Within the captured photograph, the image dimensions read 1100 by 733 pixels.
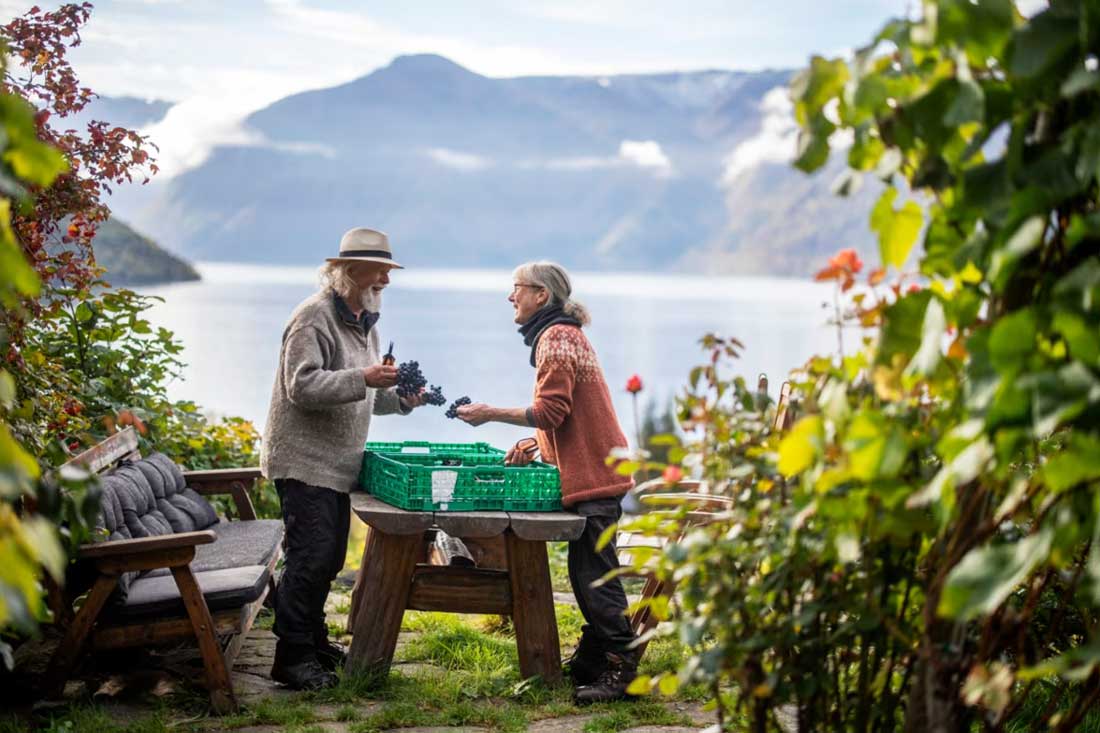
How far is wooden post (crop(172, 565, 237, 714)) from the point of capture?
4645mm

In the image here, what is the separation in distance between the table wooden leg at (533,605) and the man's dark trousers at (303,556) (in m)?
0.81

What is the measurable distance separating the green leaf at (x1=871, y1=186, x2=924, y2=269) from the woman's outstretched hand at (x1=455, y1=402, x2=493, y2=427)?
337 cm

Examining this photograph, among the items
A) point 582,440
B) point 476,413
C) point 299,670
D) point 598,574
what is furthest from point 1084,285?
point 299,670

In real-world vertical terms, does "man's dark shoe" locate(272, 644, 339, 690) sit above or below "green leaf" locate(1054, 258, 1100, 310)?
below

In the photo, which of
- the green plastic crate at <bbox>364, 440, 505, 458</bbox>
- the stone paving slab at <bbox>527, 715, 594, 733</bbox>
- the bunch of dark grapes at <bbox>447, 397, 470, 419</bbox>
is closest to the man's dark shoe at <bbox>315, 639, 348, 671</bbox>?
the green plastic crate at <bbox>364, 440, 505, 458</bbox>

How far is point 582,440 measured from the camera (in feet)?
16.5

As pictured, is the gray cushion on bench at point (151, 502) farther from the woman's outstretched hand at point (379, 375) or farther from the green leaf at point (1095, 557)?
the green leaf at point (1095, 557)

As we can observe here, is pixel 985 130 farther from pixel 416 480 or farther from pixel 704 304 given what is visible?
pixel 704 304

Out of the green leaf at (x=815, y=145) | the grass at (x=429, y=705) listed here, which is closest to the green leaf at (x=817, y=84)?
the green leaf at (x=815, y=145)

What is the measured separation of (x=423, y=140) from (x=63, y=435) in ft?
515

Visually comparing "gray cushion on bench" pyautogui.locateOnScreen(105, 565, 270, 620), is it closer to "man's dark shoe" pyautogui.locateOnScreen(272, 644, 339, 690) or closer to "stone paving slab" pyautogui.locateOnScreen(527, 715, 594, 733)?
"man's dark shoe" pyautogui.locateOnScreen(272, 644, 339, 690)

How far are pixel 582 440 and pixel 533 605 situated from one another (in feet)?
2.50

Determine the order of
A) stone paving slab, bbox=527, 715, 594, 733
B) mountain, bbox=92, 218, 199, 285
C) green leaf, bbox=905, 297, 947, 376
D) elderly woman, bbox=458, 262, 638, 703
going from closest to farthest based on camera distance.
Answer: green leaf, bbox=905, 297, 947, 376
stone paving slab, bbox=527, 715, 594, 733
elderly woman, bbox=458, 262, 638, 703
mountain, bbox=92, 218, 199, 285

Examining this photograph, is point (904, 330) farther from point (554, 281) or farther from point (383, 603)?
point (383, 603)
